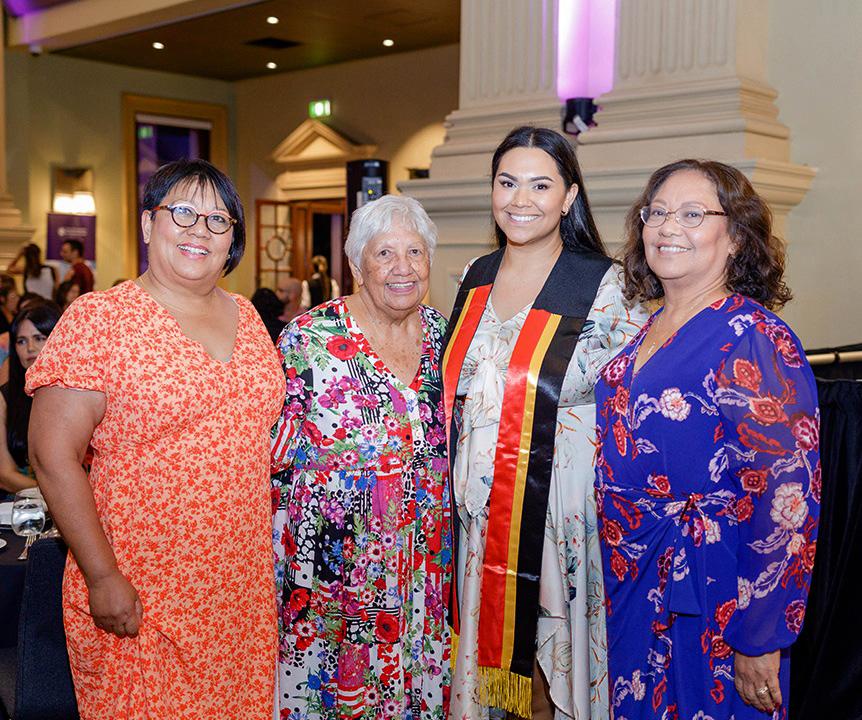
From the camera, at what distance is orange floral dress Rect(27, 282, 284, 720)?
1857 mm

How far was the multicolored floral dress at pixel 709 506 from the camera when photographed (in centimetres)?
174

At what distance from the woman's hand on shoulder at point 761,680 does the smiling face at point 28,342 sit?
2.56 metres

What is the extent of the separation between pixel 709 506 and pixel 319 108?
11525 mm

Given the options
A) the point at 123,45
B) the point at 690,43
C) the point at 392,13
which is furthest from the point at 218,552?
the point at 123,45

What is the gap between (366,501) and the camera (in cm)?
225

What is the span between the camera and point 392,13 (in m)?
9.66

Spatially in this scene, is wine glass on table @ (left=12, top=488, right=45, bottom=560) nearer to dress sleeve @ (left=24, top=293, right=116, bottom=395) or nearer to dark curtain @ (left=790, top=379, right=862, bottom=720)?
dress sleeve @ (left=24, top=293, right=116, bottom=395)

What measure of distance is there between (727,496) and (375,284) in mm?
987

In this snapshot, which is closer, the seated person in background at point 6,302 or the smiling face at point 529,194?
the smiling face at point 529,194

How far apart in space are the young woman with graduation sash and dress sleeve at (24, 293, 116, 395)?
868 mm

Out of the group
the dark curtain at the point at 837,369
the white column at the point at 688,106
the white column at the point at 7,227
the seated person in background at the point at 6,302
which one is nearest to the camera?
the dark curtain at the point at 837,369

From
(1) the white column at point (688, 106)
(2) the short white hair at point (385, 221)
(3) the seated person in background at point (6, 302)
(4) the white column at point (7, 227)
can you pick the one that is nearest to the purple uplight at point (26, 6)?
(4) the white column at point (7, 227)

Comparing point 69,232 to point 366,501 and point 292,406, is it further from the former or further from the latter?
point 366,501

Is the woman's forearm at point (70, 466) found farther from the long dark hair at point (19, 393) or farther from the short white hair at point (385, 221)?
the long dark hair at point (19, 393)
